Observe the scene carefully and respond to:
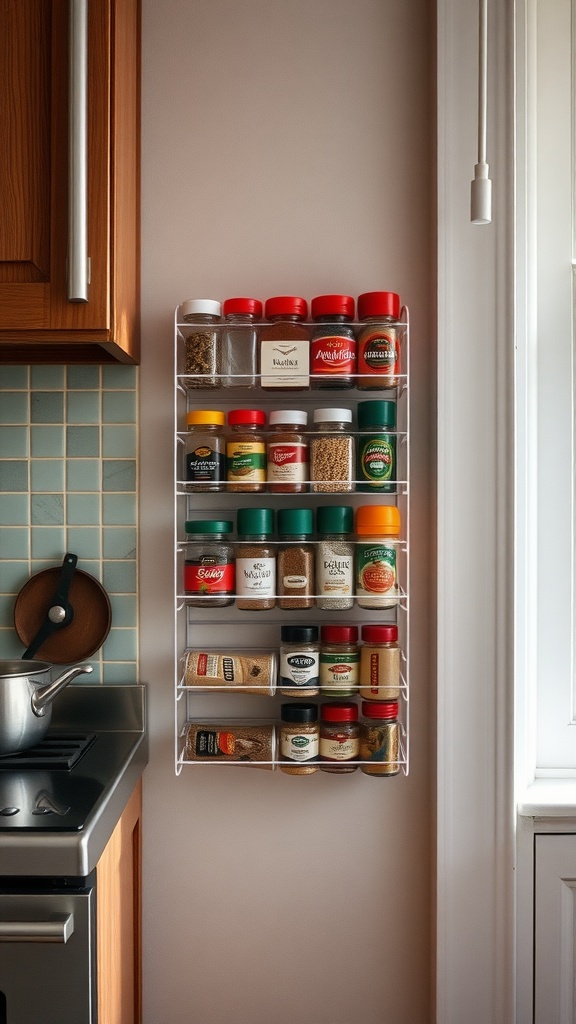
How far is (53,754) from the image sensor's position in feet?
4.48

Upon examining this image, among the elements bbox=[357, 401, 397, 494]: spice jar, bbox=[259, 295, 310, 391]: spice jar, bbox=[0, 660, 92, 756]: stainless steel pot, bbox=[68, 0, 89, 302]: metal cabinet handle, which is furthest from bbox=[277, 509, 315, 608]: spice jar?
bbox=[68, 0, 89, 302]: metal cabinet handle

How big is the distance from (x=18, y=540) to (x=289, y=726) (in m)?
0.65

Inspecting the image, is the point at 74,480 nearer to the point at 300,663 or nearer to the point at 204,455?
the point at 204,455

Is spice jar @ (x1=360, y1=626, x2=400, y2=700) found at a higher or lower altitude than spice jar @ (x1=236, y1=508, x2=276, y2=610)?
lower

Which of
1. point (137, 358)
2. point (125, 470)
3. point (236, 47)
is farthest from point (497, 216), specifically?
point (125, 470)

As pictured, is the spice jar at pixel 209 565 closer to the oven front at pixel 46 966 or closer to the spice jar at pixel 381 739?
the spice jar at pixel 381 739

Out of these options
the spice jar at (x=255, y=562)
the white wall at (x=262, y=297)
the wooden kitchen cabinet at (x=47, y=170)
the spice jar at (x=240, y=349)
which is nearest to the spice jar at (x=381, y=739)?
the white wall at (x=262, y=297)

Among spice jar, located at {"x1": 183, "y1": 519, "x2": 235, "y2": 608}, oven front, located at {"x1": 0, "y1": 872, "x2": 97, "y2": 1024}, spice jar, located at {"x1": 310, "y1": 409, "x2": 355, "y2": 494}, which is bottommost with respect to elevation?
oven front, located at {"x1": 0, "y1": 872, "x2": 97, "y2": 1024}

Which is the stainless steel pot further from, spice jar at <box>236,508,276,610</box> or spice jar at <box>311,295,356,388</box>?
spice jar at <box>311,295,356,388</box>

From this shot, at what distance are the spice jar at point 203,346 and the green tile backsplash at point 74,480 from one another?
0.18m

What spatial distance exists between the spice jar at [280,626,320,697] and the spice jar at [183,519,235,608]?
14 cm

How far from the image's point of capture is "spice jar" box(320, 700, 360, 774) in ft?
4.81

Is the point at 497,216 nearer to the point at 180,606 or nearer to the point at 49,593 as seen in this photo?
the point at 180,606

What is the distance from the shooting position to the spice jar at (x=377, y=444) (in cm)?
145
